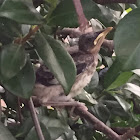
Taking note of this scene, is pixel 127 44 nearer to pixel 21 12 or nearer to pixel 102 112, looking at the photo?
pixel 21 12

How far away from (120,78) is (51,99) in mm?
252

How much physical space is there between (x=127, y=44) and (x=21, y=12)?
136mm

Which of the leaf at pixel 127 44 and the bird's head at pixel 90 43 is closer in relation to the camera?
the leaf at pixel 127 44

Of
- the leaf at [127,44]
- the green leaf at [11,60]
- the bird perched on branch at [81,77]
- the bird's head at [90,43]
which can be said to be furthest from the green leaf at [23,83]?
the bird's head at [90,43]

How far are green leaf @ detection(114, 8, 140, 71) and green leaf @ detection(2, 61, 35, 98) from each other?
13 cm

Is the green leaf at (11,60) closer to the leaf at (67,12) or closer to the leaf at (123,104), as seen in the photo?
the leaf at (67,12)

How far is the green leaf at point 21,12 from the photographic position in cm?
36

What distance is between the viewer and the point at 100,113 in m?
0.76

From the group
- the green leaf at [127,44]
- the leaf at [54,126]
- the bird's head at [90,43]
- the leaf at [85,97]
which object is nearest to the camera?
the green leaf at [127,44]

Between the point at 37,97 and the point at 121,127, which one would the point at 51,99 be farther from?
the point at 121,127

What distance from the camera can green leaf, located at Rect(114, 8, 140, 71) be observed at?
349mm

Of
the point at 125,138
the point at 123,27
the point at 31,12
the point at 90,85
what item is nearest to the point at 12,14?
the point at 31,12

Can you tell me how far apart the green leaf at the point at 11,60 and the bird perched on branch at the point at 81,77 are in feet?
1.01

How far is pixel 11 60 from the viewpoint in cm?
39
